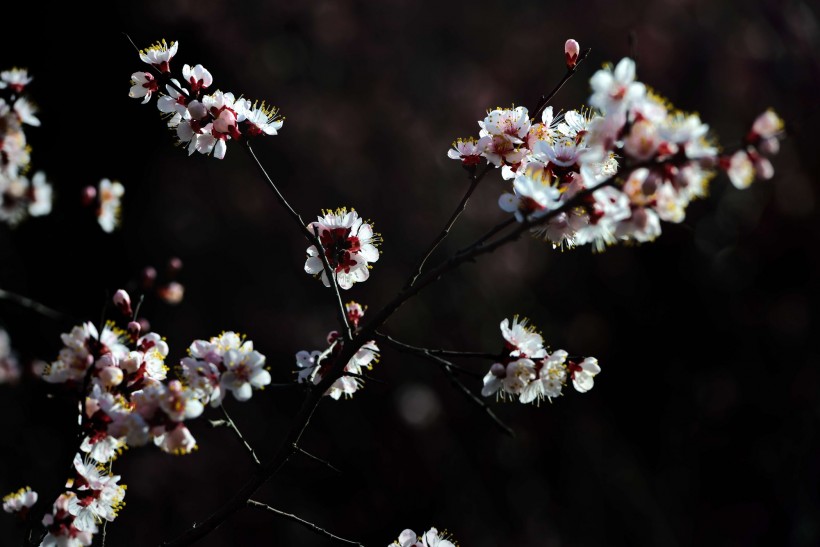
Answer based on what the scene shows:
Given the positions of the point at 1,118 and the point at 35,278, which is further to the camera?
the point at 35,278

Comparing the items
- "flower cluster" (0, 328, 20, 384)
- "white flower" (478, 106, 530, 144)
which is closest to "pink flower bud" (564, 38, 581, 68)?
"white flower" (478, 106, 530, 144)

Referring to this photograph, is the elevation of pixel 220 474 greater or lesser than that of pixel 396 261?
lesser

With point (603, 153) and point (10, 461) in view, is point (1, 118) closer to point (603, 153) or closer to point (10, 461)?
point (603, 153)

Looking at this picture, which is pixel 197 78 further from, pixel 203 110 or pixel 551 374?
pixel 551 374

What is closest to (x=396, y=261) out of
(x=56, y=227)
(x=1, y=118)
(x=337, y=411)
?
(x=337, y=411)

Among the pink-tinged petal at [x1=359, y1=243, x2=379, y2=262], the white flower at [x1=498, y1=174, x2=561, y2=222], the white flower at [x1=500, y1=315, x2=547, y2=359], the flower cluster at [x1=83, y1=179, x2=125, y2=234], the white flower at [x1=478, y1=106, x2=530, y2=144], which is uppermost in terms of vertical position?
the flower cluster at [x1=83, y1=179, x2=125, y2=234]

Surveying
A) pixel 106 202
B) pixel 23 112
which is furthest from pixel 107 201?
pixel 23 112

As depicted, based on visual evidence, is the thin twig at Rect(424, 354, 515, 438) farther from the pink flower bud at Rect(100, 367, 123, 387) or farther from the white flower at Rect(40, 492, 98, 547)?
the white flower at Rect(40, 492, 98, 547)
